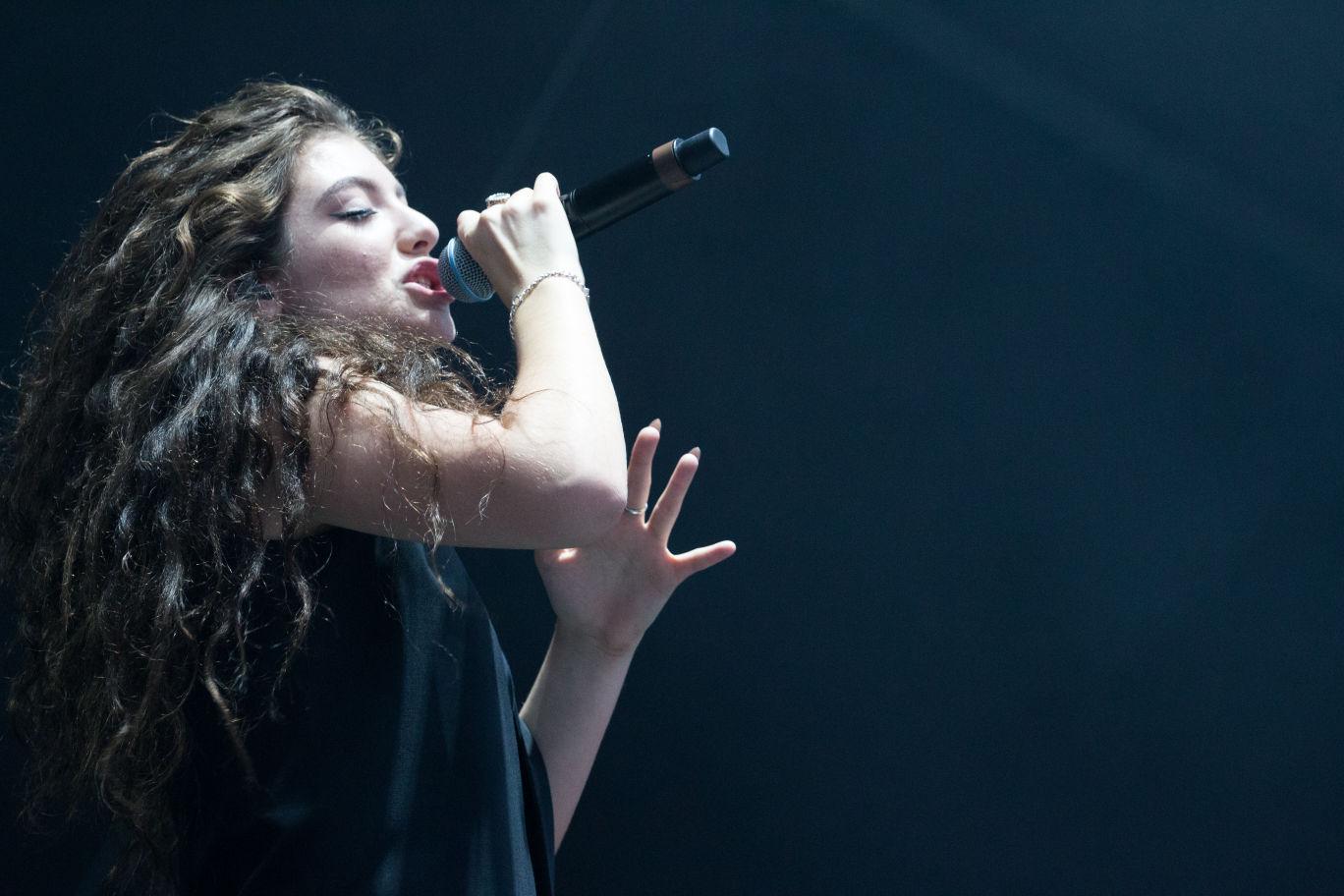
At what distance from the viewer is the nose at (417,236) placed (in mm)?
998

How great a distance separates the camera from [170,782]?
0.87m

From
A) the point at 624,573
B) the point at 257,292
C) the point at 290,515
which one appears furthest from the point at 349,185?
the point at 624,573

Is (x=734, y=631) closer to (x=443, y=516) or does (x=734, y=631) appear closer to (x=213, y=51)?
(x=443, y=516)

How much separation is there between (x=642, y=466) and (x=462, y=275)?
10.8 inches

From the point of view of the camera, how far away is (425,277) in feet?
3.30

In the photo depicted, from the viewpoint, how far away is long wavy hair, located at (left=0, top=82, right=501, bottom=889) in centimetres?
80

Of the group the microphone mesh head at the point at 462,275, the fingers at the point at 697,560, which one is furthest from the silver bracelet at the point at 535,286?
the fingers at the point at 697,560

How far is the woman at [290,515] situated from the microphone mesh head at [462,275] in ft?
0.08

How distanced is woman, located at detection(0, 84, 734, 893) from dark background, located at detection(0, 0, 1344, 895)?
0.40 m

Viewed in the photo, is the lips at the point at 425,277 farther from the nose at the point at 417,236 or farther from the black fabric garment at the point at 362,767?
the black fabric garment at the point at 362,767

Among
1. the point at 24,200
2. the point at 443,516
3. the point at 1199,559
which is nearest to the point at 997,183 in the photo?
the point at 1199,559

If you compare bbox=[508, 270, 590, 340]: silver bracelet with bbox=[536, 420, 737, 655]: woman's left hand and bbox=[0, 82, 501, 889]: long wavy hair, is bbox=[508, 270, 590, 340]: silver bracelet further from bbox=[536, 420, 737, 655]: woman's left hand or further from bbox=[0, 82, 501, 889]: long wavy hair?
bbox=[536, 420, 737, 655]: woman's left hand

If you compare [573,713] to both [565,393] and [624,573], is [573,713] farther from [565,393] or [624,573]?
[565,393]

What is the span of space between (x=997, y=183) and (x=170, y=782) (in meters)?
1.19
